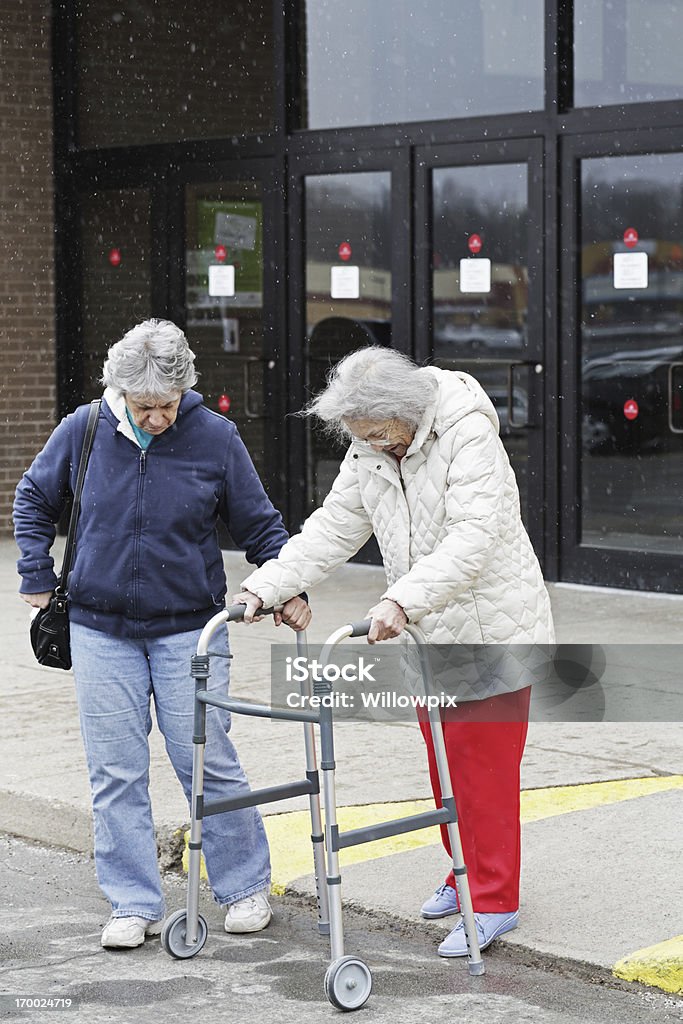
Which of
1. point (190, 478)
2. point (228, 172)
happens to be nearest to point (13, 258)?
point (228, 172)

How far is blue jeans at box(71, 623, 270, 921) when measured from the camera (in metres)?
5.17

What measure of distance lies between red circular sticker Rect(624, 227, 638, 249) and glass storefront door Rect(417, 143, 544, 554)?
60cm

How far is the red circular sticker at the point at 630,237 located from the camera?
1075cm

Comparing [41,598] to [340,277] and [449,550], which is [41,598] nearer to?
[449,550]

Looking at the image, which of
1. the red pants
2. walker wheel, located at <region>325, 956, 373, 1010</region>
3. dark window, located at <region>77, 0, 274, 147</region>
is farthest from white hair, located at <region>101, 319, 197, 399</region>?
dark window, located at <region>77, 0, 274, 147</region>

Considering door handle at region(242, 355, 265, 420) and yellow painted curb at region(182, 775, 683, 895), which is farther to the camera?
door handle at region(242, 355, 265, 420)

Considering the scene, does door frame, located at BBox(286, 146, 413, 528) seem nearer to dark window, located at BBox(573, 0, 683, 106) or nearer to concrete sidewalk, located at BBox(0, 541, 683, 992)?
dark window, located at BBox(573, 0, 683, 106)

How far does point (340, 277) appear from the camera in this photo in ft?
40.5

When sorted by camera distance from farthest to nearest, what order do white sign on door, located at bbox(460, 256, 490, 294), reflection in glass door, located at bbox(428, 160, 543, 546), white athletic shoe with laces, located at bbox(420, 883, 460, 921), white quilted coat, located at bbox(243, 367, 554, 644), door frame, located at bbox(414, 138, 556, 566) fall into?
1. white sign on door, located at bbox(460, 256, 490, 294)
2. reflection in glass door, located at bbox(428, 160, 543, 546)
3. door frame, located at bbox(414, 138, 556, 566)
4. white athletic shoe with laces, located at bbox(420, 883, 460, 921)
5. white quilted coat, located at bbox(243, 367, 554, 644)

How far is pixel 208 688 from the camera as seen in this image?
5.12 m

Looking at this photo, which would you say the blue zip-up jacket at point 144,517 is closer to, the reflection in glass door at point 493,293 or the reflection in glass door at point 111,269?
the reflection in glass door at point 493,293

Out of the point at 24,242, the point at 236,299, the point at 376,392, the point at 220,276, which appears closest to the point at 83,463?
the point at 376,392

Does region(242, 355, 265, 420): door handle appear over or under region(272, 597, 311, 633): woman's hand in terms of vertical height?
over

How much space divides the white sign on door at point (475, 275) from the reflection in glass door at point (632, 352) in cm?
71
